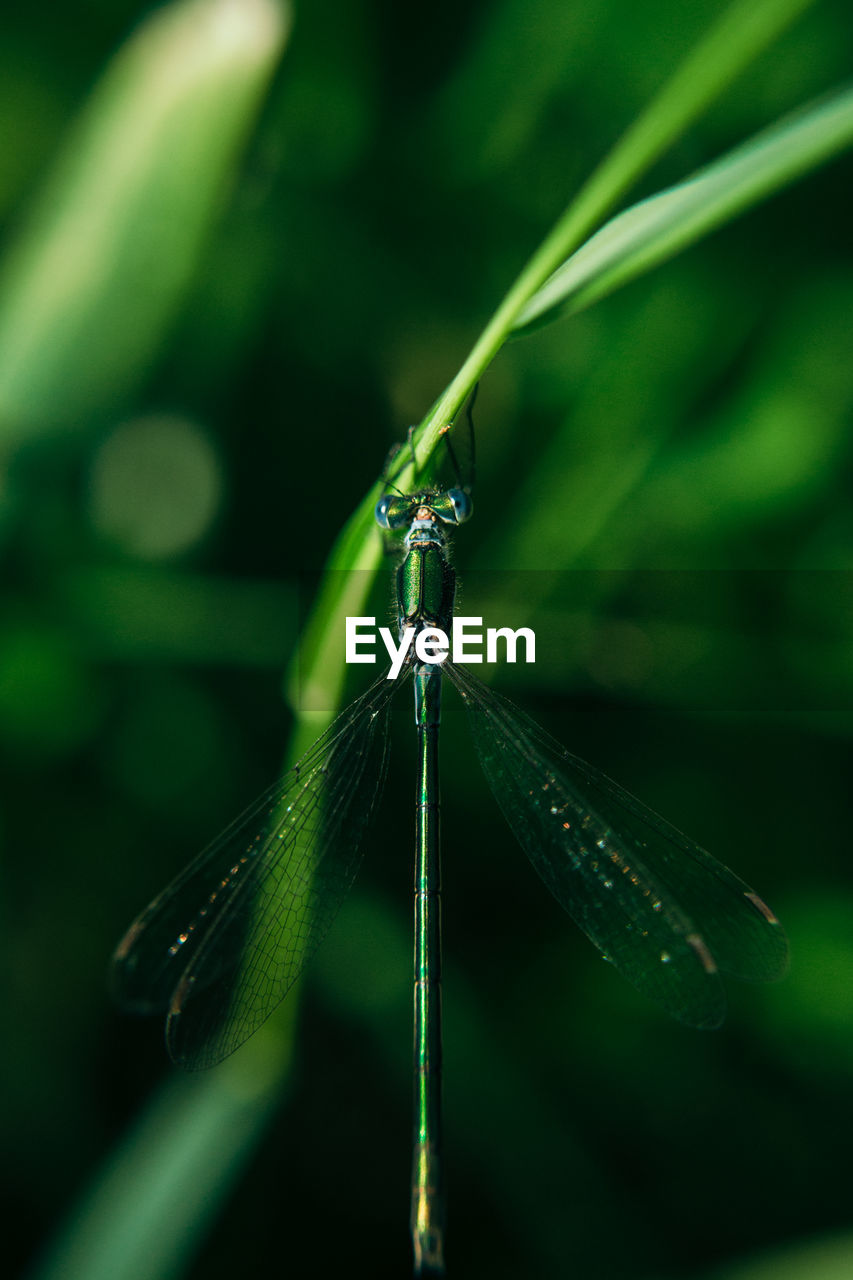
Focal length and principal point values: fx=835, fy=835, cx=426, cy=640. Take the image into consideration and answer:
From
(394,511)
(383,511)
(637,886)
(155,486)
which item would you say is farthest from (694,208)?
(155,486)

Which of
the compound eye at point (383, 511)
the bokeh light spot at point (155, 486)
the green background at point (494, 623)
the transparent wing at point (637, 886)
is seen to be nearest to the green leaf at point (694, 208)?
the compound eye at point (383, 511)

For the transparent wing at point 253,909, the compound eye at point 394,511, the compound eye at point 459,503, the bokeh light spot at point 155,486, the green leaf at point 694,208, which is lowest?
the transparent wing at point 253,909

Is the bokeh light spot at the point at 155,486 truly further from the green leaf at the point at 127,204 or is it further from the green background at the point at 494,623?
the green leaf at the point at 127,204

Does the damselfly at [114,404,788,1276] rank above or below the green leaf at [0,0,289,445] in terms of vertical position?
below

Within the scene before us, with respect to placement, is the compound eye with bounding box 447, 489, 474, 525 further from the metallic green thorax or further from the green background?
the green background

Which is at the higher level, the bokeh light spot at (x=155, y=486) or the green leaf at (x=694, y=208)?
the bokeh light spot at (x=155, y=486)

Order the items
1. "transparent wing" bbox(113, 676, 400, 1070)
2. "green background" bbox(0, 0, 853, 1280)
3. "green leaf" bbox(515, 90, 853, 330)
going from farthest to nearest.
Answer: "green background" bbox(0, 0, 853, 1280), "transparent wing" bbox(113, 676, 400, 1070), "green leaf" bbox(515, 90, 853, 330)

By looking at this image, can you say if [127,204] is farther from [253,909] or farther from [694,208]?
[253,909]

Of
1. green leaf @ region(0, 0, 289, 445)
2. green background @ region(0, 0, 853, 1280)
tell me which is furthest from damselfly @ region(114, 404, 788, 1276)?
green leaf @ region(0, 0, 289, 445)
